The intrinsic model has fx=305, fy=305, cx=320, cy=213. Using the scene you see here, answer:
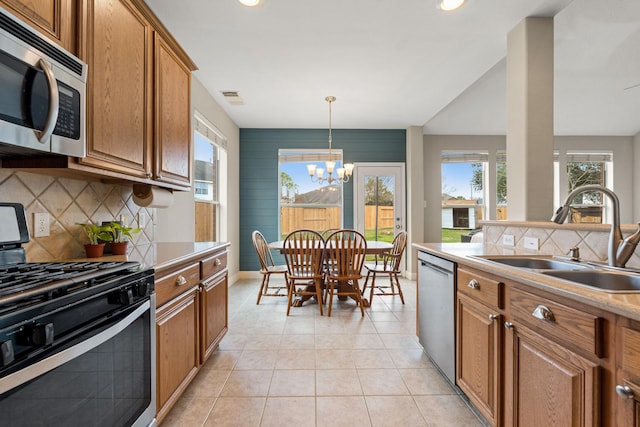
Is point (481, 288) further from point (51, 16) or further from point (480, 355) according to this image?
point (51, 16)

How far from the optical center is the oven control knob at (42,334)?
79cm

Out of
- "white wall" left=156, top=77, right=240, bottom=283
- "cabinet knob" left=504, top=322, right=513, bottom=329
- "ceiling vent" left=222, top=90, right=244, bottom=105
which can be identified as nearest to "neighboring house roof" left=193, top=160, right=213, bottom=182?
"white wall" left=156, top=77, right=240, bottom=283

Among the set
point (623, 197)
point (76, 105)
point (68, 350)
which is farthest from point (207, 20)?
point (623, 197)

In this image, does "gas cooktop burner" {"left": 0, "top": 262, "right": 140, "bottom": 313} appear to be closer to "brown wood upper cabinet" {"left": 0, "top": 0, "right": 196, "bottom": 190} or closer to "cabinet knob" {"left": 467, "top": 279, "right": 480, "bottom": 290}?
"brown wood upper cabinet" {"left": 0, "top": 0, "right": 196, "bottom": 190}

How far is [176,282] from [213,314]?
2.18 feet

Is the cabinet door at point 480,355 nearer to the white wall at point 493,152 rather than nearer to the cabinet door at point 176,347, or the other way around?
the cabinet door at point 176,347

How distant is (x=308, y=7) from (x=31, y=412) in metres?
2.54

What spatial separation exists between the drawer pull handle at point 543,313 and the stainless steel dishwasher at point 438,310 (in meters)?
0.70

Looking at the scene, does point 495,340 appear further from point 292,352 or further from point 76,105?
point 76,105

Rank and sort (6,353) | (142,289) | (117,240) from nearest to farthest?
(6,353)
(142,289)
(117,240)

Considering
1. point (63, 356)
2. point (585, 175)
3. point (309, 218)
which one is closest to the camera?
point (63, 356)

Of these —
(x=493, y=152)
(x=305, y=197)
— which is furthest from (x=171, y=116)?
(x=493, y=152)

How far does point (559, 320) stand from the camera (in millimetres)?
1039

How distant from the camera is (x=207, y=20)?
2.36 metres
